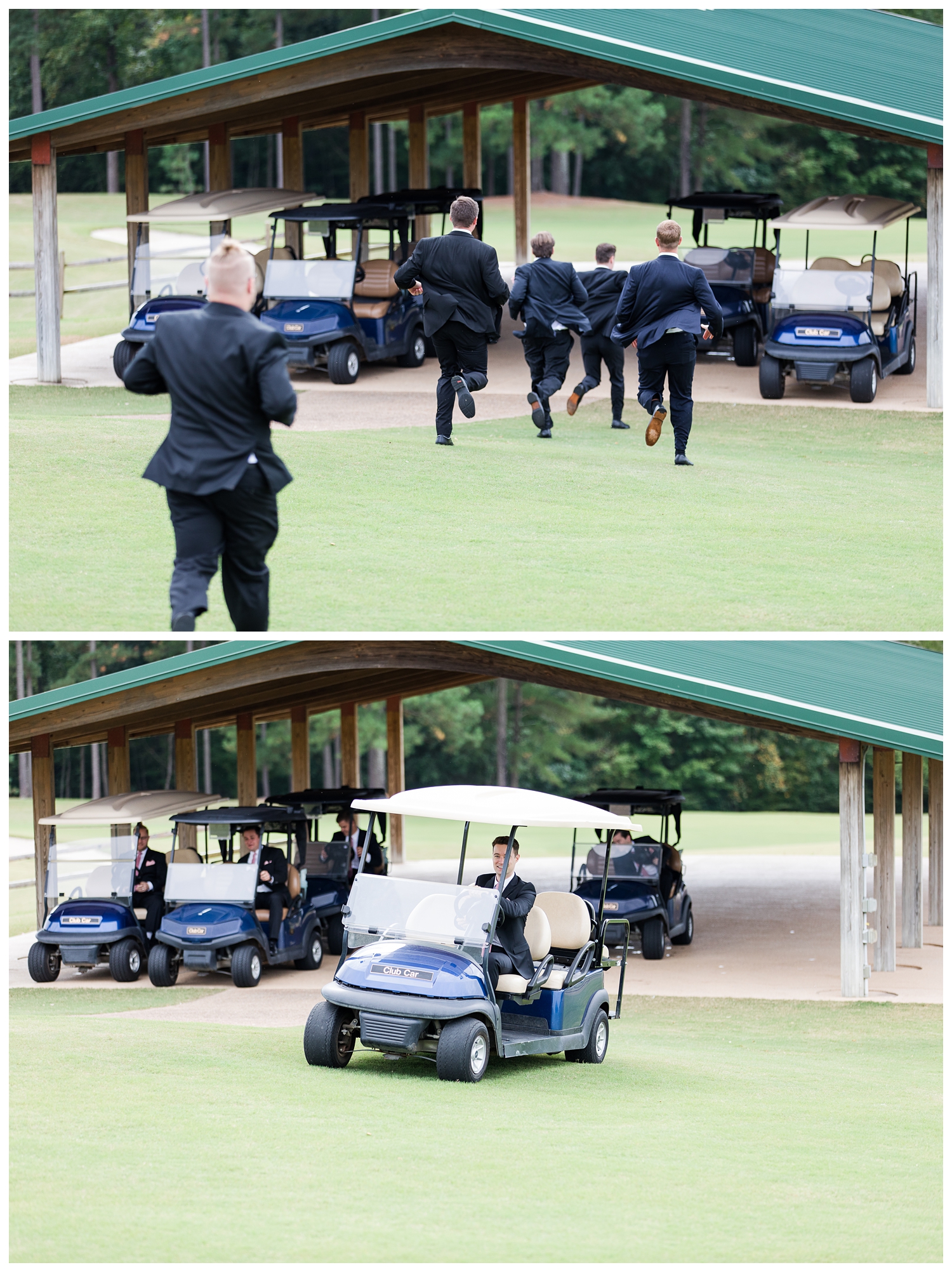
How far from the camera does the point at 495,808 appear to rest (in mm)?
9930

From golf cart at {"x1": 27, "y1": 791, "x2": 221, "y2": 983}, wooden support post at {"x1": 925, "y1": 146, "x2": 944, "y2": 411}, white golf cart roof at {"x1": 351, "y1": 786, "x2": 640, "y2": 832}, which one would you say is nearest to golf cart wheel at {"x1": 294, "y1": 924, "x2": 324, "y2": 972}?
golf cart at {"x1": 27, "y1": 791, "x2": 221, "y2": 983}

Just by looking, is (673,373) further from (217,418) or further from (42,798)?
(42,798)

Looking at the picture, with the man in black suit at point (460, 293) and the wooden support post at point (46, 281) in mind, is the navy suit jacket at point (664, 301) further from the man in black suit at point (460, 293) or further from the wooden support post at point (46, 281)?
the wooden support post at point (46, 281)

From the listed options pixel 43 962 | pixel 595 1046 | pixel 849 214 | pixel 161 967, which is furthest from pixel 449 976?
A: pixel 849 214

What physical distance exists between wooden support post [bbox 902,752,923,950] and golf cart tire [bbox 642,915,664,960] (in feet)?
10.5

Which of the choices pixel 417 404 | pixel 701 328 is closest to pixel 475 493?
pixel 701 328

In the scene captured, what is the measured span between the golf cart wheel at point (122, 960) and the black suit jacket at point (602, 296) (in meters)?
7.12

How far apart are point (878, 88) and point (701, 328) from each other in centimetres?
551

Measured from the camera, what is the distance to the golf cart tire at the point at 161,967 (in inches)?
582

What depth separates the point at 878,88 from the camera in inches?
653

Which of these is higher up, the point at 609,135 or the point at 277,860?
the point at 609,135

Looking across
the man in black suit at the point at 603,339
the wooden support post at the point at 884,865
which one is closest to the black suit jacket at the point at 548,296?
the man in black suit at the point at 603,339

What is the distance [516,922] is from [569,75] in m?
11.7

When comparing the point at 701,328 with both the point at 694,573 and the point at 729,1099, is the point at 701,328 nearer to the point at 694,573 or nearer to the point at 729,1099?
the point at 694,573
